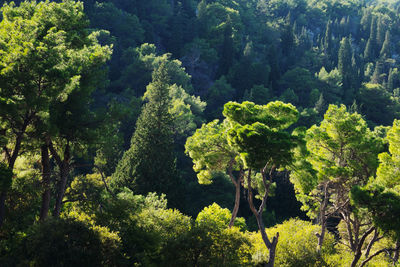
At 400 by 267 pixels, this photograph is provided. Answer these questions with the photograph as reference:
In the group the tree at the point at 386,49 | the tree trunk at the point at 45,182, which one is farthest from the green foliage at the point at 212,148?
the tree at the point at 386,49

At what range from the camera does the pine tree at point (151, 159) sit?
109 feet

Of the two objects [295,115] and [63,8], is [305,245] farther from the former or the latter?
[63,8]

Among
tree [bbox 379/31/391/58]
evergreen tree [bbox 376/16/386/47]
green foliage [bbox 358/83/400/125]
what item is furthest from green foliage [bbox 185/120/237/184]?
evergreen tree [bbox 376/16/386/47]

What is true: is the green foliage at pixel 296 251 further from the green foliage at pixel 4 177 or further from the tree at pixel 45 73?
the green foliage at pixel 4 177

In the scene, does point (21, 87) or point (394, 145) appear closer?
point (21, 87)

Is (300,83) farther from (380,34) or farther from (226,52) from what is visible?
(380,34)

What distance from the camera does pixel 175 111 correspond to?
47.6m

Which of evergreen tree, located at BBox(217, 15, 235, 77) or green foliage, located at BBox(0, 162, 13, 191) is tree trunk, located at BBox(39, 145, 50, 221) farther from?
evergreen tree, located at BBox(217, 15, 235, 77)

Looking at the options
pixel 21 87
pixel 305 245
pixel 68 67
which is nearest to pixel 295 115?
pixel 305 245

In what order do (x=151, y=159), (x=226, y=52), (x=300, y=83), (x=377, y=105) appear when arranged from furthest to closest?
(x=226, y=52) → (x=300, y=83) → (x=377, y=105) → (x=151, y=159)

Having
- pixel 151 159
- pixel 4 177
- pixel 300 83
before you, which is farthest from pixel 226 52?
pixel 4 177

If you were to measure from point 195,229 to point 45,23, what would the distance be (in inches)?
482

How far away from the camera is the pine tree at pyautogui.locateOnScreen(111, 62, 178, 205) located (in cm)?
3331

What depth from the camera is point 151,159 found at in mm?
34375
